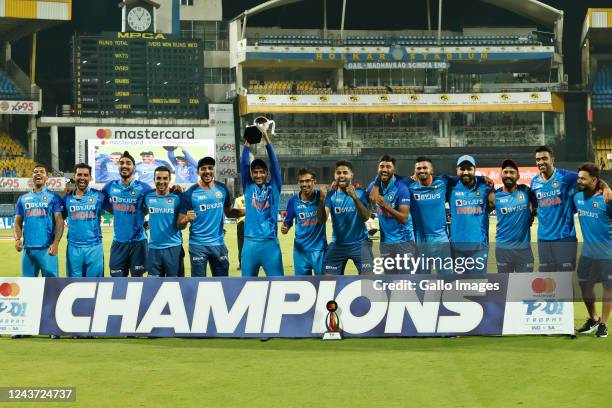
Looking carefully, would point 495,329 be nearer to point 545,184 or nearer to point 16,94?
point 545,184

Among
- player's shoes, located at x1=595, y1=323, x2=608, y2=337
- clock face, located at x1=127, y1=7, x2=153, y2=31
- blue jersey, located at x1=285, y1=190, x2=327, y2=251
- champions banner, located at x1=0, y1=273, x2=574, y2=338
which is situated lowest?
player's shoes, located at x1=595, y1=323, x2=608, y2=337

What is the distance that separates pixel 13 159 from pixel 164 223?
47649 mm

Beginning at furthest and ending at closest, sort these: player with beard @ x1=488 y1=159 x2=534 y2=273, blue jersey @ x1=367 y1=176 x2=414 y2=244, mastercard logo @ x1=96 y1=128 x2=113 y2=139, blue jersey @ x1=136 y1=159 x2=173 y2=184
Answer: mastercard logo @ x1=96 y1=128 x2=113 y2=139 < blue jersey @ x1=136 y1=159 x2=173 y2=184 < blue jersey @ x1=367 y1=176 x2=414 y2=244 < player with beard @ x1=488 y1=159 x2=534 y2=273

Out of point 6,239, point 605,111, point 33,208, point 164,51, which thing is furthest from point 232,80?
point 33,208

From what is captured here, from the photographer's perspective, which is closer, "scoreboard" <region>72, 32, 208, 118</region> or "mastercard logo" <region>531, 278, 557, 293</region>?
"mastercard logo" <region>531, 278, 557, 293</region>

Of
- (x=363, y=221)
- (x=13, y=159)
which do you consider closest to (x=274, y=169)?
(x=363, y=221)

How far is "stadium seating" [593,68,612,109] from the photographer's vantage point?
66.4 meters

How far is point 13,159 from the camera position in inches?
2292

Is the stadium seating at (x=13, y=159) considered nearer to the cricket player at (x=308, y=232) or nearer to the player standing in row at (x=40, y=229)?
the player standing in row at (x=40, y=229)

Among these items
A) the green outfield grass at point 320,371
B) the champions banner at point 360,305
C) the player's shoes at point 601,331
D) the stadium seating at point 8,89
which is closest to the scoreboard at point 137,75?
the stadium seating at point 8,89

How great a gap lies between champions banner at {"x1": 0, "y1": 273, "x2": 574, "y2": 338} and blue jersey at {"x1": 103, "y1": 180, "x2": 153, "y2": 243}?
5.53 feet

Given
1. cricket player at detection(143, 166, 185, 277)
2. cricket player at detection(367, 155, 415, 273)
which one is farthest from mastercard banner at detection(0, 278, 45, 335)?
cricket player at detection(367, 155, 415, 273)

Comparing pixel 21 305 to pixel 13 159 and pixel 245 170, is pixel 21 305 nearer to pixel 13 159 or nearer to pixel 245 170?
pixel 245 170

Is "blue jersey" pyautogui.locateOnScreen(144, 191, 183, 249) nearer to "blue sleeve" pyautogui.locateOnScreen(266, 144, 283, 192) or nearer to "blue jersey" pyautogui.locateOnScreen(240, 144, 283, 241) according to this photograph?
"blue jersey" pyautogui.locateOnScreen(240, 144, 283, 241)
